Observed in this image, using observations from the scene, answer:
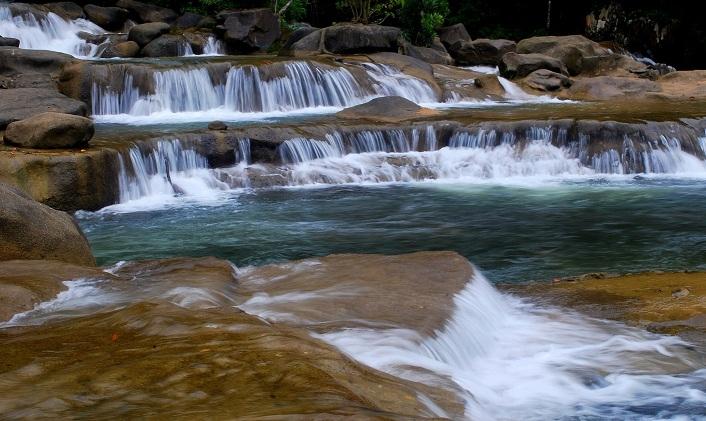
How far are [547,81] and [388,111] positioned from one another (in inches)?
272

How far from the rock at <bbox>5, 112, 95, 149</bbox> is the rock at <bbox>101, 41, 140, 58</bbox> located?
11.4 metres

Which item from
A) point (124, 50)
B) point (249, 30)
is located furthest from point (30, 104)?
point (249, 30)

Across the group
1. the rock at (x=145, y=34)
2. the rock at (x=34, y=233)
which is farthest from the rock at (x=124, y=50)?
the rock at (x=34, y=233)

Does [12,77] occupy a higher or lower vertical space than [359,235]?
higher

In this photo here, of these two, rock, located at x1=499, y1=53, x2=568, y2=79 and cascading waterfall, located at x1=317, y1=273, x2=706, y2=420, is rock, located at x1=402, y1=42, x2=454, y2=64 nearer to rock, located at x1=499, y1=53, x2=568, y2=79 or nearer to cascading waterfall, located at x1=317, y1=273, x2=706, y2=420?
rock, located at x1=499, y1=53, x2=568, y2=79

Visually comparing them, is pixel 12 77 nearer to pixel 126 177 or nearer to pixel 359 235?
pixel 126 177

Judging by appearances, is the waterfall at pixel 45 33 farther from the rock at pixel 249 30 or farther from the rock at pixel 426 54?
the rock at pixel 426 54

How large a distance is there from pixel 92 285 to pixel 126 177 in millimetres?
6543

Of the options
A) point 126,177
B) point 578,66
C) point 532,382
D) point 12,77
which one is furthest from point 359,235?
point 578,66

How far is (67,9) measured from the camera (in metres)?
26.3

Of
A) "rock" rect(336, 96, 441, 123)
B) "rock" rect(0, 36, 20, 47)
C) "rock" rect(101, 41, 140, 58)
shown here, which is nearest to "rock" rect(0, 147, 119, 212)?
"rock" rect(336, 96, 441, 123)

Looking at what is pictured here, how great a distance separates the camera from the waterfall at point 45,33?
78.6ft

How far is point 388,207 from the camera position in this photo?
11.9 meters

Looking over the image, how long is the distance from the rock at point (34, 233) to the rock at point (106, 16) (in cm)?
2033
